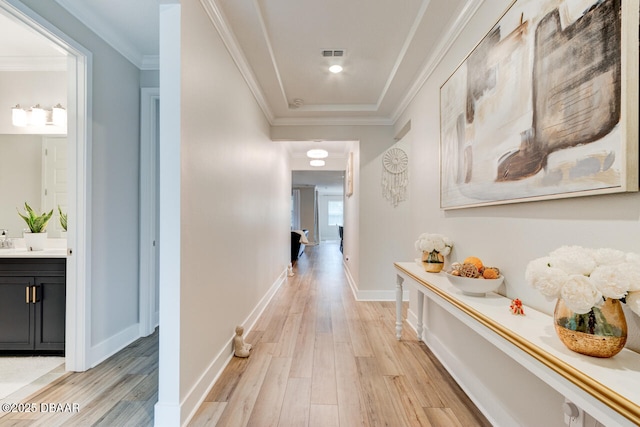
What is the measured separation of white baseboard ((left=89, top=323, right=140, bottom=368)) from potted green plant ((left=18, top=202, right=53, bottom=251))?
99cm

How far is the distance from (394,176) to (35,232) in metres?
3.89

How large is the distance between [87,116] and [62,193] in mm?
1048

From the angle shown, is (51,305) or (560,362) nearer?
(560,362)

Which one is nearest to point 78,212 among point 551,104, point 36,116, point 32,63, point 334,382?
point 36,116

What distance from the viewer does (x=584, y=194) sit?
1000mm

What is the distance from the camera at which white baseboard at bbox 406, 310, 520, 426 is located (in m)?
1.51

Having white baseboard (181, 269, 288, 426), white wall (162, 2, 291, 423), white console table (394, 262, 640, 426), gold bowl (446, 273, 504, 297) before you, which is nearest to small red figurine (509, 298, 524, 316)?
white console table (394, 262, 640, 426)

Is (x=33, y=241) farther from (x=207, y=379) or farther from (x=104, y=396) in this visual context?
(x=207, y=379)

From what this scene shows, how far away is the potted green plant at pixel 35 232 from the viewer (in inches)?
93.6

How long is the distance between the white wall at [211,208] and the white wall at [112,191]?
96 cm

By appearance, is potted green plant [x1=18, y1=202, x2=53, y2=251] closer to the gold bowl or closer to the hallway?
the hallway

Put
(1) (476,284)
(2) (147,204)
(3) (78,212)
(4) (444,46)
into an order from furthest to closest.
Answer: (2) (147,204) < (4) (444,46) < (3) (78,212) < (1) (476,284)

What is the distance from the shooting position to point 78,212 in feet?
6.86

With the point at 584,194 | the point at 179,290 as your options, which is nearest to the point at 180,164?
the point at 179,290
